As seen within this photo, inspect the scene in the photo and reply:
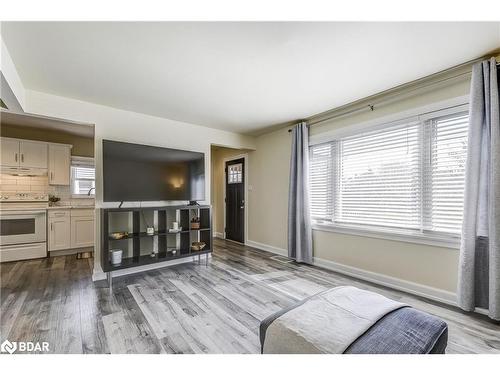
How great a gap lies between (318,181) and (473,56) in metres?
2.22

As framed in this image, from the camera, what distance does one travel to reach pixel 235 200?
5.64 metres

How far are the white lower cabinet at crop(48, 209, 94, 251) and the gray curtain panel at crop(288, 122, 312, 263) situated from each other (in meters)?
3.95

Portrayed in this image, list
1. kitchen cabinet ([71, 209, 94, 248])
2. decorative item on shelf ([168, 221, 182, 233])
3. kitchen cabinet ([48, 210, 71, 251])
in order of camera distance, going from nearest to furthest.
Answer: decorative item on shelf ([168, 221, 182, 233]) < kitchen cabinet ([48, 210, 71, 251]) < kitchen cabinet ([71, 209, 94, 248])

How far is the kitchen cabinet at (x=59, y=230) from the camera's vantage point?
4.20 metres

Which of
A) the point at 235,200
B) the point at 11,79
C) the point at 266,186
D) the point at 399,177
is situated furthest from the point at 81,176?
the point at 399,177

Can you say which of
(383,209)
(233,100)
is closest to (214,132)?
(233,100)

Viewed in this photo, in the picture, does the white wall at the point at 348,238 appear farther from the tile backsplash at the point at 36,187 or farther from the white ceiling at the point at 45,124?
the tile backsplash at the point at 36,187

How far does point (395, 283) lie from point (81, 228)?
5372 mm

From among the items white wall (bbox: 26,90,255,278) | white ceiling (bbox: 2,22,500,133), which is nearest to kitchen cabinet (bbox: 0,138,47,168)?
white wall (bbox: 26,90,255,278)

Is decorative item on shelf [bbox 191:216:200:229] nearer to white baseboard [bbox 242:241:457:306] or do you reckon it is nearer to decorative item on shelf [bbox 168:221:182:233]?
decorative item on shelf [bbox 168:221:182:233]

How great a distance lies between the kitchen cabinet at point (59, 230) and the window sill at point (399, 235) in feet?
15.3

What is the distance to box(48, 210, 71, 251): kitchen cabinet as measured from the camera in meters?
4.20

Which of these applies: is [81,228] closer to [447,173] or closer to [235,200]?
[235,200]

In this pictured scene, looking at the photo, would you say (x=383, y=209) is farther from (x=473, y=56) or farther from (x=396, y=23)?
(x=396, y=23)
